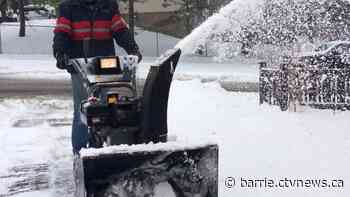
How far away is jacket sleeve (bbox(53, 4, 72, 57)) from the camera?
5.38m

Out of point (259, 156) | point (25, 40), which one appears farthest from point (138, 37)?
point (259, 156)

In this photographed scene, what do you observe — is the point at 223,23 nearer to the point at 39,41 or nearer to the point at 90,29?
the point at 90,29

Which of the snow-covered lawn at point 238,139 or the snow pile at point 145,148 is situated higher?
the snow pile at point 145,148

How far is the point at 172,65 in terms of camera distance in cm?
449

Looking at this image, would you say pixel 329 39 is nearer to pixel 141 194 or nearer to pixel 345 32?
pixel 345 32

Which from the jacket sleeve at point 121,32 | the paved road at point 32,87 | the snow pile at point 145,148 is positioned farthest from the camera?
the paved road at point 32,87

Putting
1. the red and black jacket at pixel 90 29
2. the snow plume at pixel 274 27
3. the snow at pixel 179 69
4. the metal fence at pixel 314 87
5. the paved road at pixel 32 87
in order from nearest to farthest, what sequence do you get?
1. the red and black jacket at pixel 90 29
2. the snow plume at pixel 274 27
3. the metal fence at pixel 314 87
4. the paved road at pixel 32 87
5. the snow at pixel 179 69

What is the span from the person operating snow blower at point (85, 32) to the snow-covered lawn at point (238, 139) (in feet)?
3.85

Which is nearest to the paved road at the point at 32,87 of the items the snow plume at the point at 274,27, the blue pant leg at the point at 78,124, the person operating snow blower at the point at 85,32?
the snow plume at the point at 274,27

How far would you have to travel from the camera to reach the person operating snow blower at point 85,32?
539cm

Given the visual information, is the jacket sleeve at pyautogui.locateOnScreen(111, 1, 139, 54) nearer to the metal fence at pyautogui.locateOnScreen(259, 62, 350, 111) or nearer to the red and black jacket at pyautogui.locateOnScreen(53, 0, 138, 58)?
the red and black jacket at pyautogui.locateOnScreen(53, 0, 138, 58)

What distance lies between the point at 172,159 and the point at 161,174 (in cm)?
12

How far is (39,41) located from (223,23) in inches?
909

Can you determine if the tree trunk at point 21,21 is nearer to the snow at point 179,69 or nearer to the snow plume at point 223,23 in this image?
the snow at point 179,69
